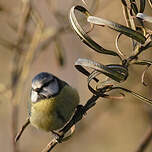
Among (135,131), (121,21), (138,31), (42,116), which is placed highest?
(138,31)

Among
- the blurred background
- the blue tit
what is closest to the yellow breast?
the blue tit

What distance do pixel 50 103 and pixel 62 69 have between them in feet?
4.35

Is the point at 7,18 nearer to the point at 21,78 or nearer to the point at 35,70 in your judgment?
the point at 21,78

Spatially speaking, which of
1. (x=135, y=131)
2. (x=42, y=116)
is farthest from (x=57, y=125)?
(x=135, y=131)

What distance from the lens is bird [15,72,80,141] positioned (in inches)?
41.9

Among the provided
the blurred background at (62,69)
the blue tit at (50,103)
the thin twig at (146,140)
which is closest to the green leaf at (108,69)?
the blue tit at (50,103)

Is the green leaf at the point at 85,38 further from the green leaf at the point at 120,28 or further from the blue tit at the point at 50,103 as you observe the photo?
the blue tit at the point at 50,103

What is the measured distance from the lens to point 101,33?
1794 mm

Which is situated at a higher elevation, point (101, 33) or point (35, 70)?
point (101, 33)

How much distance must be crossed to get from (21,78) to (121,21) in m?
0.54

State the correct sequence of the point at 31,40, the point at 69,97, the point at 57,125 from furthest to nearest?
the point at 31,40 < the point at 69,97 < the point at 57,125

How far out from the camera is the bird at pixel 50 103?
106 cm

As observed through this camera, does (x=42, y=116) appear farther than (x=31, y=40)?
No

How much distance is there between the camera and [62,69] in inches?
100
